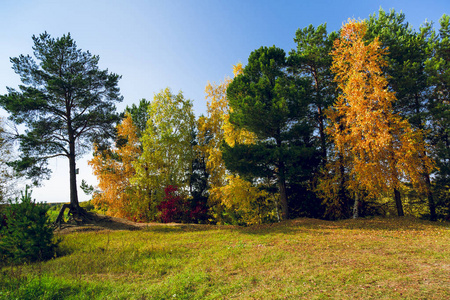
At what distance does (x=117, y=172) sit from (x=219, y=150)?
10286mm

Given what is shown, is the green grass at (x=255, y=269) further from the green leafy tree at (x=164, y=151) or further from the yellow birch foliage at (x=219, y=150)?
the green leafy tree at (x=164, y=151)

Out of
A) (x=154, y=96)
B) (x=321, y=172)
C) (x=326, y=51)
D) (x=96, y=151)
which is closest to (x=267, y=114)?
(x=321, y=172)

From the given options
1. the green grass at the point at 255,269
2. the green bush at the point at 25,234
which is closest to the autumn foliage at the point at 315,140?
the green grass at the point at 255,269

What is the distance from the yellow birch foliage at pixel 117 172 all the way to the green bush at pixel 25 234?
42.0 ft

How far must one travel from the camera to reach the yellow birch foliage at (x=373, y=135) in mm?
12961

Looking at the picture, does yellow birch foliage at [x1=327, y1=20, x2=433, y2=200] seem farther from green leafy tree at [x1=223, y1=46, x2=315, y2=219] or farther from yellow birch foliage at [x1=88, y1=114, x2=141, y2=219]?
yellow birch foliage at [x1=88, y1=114, x2=141, y2=219]

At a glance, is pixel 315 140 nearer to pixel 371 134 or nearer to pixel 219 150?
pixel 371 134

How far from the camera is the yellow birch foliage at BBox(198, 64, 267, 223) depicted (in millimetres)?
16672

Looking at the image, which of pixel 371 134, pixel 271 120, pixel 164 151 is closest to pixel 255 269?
pixel 271 120

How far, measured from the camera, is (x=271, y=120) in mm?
15094

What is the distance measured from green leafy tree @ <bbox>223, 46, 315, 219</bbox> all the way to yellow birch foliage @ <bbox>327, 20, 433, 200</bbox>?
2.41 meters

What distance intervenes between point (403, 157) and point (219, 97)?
14935 millimetres

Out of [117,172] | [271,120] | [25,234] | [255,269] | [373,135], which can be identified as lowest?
[255,269]

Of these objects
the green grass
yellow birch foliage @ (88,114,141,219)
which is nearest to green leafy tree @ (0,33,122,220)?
yellow birch foliage @ (88,114,141,219)
